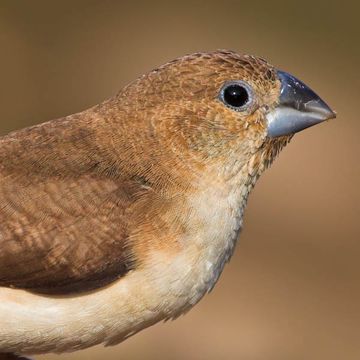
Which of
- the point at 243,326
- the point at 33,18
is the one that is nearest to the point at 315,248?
the point at 243,326

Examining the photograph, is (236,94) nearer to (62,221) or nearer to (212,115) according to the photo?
(212,115)

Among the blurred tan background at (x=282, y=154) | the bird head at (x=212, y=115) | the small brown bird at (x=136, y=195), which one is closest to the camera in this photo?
the small brown bird at (x=136, y=195)

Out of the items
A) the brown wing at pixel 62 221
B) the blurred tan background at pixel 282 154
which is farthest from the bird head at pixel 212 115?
the blurred tan background at pixel 282 154

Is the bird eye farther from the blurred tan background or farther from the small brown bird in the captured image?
the blurred tan background

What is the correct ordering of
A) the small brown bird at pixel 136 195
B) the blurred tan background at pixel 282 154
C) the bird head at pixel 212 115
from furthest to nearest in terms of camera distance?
1. the blurred tan background at pixel 282 154
2. the bird head at pixel 212 115
3. the small brown bird at pixel 136 195

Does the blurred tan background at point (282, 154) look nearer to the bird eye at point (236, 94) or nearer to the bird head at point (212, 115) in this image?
the bird head at point (212, 115)

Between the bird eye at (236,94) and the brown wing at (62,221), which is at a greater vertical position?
the bird eye at (236,94)

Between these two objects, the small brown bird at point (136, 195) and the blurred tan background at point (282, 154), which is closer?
the small brown bird at point (136, 195)

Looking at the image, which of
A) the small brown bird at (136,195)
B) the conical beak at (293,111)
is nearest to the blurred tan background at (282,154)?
the small brown bird at (136,195)

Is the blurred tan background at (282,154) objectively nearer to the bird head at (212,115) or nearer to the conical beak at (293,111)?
the bird head at (212,115)
